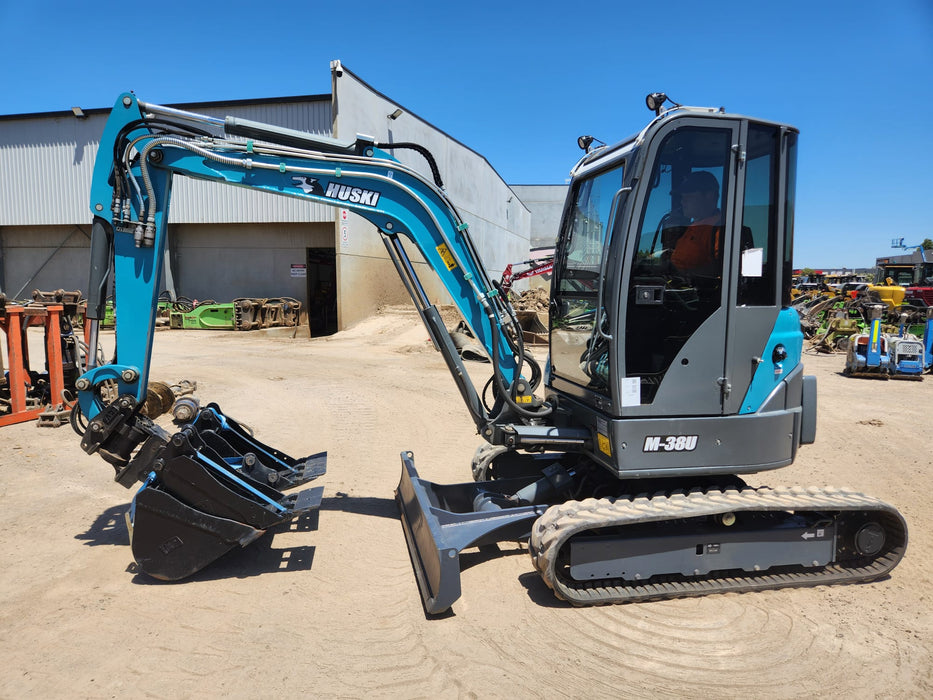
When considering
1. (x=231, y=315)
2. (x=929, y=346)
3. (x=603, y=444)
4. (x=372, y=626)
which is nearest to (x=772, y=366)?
(x=603, y=444)

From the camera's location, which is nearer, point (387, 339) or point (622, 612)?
point (622, 612)

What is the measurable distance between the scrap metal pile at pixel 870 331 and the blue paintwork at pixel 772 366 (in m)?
10.8

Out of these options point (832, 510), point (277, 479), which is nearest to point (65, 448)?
point (277, 479)

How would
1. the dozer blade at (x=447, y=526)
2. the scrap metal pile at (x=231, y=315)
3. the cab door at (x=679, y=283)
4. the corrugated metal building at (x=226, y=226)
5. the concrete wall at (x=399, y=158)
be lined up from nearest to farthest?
the dozer blade at (x=447, y=526) < the cab door at (x=679, y=283) < the concrete wall at (x=399, y=158) < the scrap metal pile at (x=231, y=315) < the corrugated metal building at (x=226, y=226)

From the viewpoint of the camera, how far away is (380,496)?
225 inches

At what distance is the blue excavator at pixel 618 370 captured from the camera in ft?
12.6

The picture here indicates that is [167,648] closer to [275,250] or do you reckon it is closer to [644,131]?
[644,131]

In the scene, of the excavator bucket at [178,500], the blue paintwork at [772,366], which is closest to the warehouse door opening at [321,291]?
the excavator bucket at [178,500]

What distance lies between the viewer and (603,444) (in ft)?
13.4

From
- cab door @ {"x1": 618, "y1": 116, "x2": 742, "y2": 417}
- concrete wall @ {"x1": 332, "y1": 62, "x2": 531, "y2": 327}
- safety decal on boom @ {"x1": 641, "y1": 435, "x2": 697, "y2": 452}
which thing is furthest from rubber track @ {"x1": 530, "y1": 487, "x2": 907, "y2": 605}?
concrete wall @ {"x1": 332, "y1": 62, "x2": 531, "y2": 327}

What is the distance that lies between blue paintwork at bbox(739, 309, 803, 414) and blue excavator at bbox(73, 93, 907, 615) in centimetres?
1

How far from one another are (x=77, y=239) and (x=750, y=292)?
87.0 feet

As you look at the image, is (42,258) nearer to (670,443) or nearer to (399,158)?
(399,158)

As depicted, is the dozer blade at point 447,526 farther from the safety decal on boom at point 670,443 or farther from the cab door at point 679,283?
the cab door at point 679,283
